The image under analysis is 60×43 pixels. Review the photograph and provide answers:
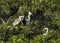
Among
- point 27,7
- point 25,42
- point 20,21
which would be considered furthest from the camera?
point 27,7

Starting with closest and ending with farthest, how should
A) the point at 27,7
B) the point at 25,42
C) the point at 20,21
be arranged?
1. the point at 25,42
2. the point at 20,21
3. the point at 27,7

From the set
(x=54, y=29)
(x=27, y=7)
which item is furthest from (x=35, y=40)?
(x=27, y=7)

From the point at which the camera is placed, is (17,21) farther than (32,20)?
No

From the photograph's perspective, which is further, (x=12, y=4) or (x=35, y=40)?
(x=12, y=4)

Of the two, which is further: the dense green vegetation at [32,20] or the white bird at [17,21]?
the white bird at [17,21]

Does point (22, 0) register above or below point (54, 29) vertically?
above

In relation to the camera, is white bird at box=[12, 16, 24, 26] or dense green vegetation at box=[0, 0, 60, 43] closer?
dense green vegetation at box=[0, 0, 60, 43]

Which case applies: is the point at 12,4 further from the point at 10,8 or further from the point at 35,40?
the point at 35,40

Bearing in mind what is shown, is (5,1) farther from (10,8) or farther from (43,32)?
(43,32)
